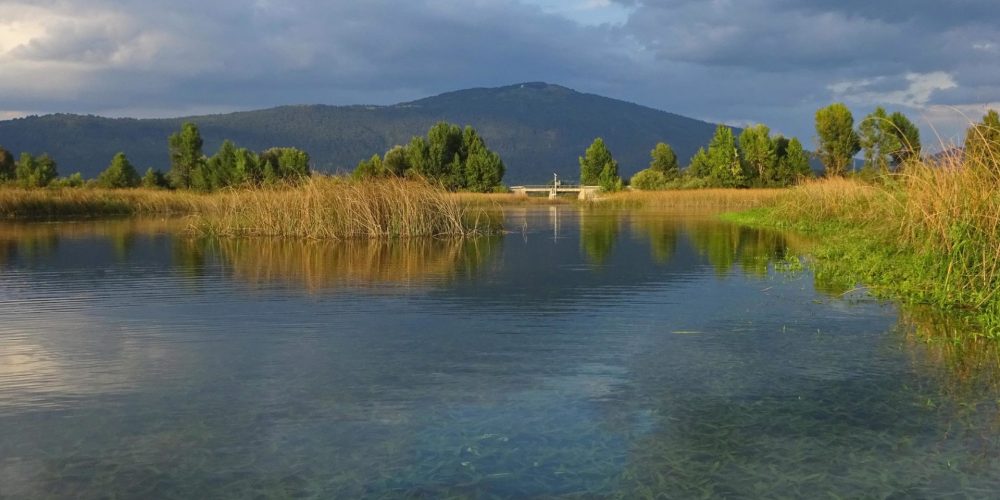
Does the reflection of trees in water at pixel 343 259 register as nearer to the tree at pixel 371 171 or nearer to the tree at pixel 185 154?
the tree at pixel 371 171

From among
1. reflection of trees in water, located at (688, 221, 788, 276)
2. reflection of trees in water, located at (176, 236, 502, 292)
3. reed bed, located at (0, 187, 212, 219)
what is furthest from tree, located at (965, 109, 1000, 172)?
reed bed, located at (0, 187, 212, 219)

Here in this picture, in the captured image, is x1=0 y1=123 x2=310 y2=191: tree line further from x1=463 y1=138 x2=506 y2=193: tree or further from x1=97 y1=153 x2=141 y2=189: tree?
x1=463 y1=138 x2=506 y2=193: tree

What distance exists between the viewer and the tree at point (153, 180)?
65950mm

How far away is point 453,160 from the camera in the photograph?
7762 cm

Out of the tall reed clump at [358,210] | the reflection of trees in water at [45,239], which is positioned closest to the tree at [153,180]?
the reflection of trees in water at [45,239]

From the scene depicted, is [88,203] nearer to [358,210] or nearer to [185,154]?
[358,210]

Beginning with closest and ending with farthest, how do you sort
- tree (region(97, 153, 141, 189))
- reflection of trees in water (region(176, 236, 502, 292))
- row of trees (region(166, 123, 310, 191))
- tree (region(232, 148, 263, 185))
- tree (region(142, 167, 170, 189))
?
reflection of trees in water (region(176, 236, 502, 292)) → tree (region(142, 167, 170, 189)) → tree (region(97, 153, 141, 189)) → tree (region(232, 148, 263, 185)) → row of trees (region(166, 123, 310, 191))

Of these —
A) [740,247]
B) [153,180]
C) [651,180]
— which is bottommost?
[740,247]

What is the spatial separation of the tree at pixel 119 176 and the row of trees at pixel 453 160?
822 inches

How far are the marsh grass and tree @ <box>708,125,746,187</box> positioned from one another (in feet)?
191

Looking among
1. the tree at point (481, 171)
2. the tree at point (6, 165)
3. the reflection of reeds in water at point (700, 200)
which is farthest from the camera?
the tree at point (481, 171)

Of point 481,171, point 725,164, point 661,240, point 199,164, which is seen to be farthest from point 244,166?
point 661,240

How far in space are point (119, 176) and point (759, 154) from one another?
189 feet

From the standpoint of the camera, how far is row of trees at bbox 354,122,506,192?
75500 millimetres
